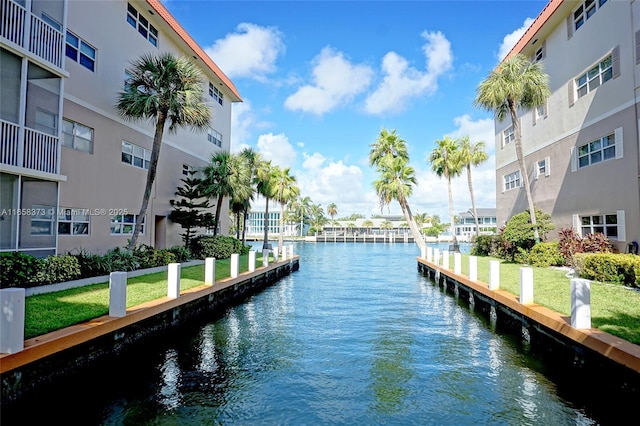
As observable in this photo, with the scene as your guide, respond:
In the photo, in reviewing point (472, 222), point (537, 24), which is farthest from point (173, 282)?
point (472, 222)

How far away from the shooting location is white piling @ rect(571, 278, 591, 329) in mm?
6332

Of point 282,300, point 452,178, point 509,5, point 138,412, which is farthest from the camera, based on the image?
point 452,178

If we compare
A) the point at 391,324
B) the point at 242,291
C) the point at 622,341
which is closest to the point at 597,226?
the point at 391,324

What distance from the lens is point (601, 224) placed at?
15.4 m

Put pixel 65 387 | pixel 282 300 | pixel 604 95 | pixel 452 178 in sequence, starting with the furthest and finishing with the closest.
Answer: pixel 452 178 < pixel 604 95 < pixel 282 300 < pixel 65 387

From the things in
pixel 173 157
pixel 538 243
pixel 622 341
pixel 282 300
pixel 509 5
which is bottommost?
pixel 282 300

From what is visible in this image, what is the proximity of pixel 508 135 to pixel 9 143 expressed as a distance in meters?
25.8

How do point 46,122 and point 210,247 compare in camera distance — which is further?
point 210,247

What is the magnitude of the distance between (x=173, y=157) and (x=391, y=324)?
1532 centimetres

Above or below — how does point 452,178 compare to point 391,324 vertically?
above

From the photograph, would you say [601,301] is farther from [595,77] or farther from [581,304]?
[595,77]

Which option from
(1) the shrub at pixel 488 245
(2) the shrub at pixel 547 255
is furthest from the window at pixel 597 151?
(1) the shrub at pixel 488 245

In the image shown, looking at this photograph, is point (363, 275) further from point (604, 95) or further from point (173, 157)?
point (604, 95)

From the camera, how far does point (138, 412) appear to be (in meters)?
5.07
